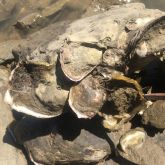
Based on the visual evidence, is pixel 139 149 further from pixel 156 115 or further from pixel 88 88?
pixel 88 88

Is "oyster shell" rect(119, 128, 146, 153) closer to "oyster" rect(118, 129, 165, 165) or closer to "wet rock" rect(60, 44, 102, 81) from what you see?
"oyster" rect(118, 129, 165, 165)

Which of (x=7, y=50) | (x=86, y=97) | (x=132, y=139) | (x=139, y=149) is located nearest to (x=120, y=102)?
(x=86, y=97)

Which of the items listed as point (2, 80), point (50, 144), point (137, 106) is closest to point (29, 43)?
point (2, 80)

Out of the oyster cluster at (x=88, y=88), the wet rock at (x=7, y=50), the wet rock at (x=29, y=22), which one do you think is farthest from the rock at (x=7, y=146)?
the wet rock at (x=29, y=22)

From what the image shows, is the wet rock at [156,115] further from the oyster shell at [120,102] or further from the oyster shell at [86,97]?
the oyster shell at [86,97]

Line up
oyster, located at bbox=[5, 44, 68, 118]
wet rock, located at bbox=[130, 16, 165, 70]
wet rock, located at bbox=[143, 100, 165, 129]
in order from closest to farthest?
wet rock, located at bbox=[130, 16, 165, 70]
oyster, located at bbox=[5, 44, 68, 118]
wet rock, located at bbox=[143, 100, 165, 129]

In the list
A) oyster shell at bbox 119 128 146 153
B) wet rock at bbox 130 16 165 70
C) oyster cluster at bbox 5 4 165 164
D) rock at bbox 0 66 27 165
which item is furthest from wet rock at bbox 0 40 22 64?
wet rock at bbox 130 16 165 70
